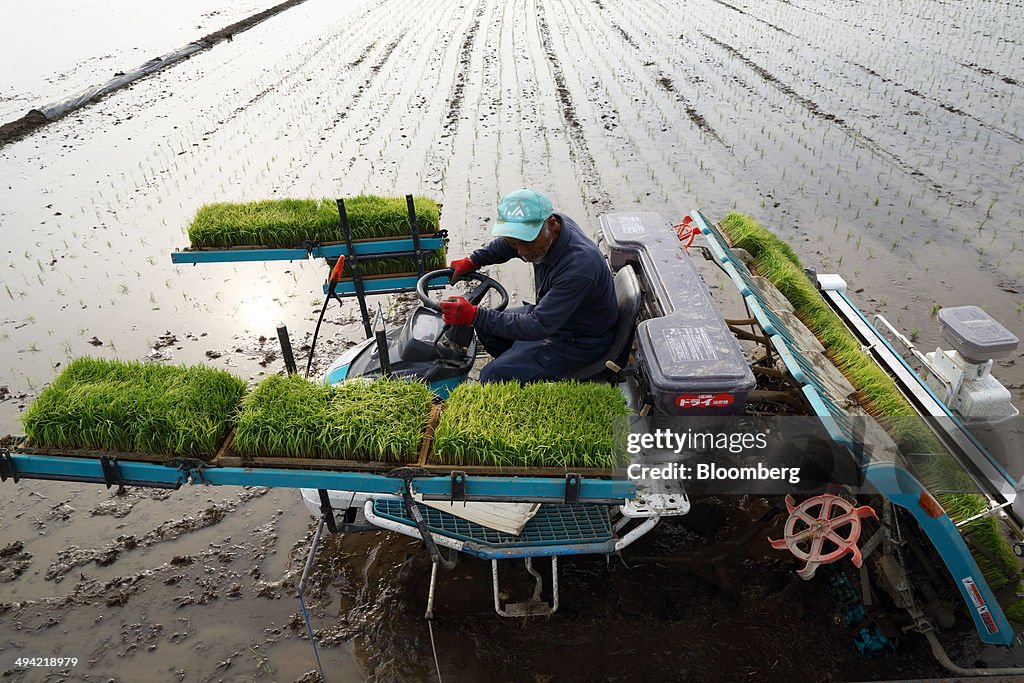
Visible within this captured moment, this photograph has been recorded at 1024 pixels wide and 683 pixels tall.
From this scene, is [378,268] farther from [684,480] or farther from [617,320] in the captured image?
[684,480]

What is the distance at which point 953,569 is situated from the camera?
2.55 metres

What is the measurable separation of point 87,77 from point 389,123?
7.05 m

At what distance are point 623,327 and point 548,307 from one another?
42 cm

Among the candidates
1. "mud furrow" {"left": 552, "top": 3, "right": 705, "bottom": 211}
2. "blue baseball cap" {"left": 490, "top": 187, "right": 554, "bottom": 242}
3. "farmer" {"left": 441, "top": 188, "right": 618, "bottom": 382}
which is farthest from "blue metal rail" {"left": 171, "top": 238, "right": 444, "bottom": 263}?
"mud furrow" {"left": 552, "top": 3, "right": 705, "bottom": 211}

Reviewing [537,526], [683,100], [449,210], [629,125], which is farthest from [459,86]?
[537,526]

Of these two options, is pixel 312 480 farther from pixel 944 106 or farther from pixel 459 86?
pixel 944 106

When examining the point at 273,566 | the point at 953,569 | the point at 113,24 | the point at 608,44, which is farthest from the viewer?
the point at 113,24

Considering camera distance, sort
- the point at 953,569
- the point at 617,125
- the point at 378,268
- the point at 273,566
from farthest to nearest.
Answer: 1. the point at 617,125
2. the point at 378,268
3. the point at 273,566
4. the point at 953,569

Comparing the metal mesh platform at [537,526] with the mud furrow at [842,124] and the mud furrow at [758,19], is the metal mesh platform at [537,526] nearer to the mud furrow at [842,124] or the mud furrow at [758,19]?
the mud furrow at [842,124]

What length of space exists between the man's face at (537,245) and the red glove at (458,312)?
38cm

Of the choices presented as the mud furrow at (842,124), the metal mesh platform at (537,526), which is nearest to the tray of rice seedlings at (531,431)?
the metal mesh platform at (537,526)

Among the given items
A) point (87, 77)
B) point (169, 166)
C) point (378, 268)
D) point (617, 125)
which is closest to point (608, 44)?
point (617, 125)

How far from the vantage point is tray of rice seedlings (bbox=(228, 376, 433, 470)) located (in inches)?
101

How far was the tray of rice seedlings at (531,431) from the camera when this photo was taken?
253 centimetres
